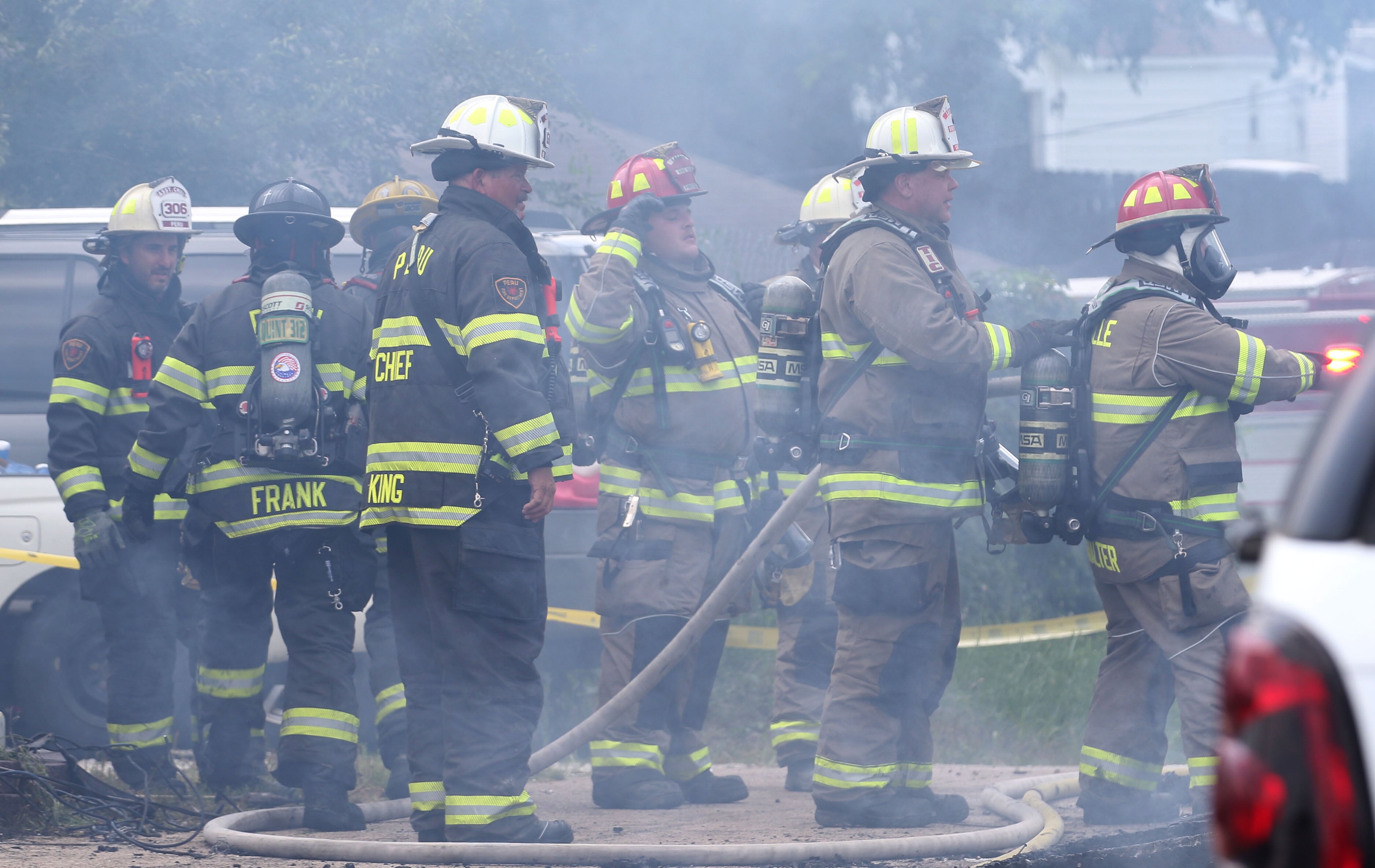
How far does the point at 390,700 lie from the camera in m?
5.20

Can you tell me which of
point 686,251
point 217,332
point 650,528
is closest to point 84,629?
point 217,332

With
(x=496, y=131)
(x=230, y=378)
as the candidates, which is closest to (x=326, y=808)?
(x=230, y=378)

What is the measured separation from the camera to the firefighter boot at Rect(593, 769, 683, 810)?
491cm

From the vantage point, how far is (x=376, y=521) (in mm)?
4035

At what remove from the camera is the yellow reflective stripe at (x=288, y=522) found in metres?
4.62

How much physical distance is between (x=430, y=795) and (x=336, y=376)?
145 centimetres

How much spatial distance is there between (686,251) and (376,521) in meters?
1.78

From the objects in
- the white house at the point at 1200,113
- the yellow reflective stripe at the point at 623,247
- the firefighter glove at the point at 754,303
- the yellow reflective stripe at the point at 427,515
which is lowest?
the yellow reflective stripe at the point at 427,515

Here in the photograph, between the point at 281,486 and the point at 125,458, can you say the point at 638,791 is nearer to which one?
the point at 281,486

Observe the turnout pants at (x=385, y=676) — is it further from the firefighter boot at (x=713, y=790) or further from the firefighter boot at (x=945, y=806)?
the firefighter boot at (x=945, y=806)

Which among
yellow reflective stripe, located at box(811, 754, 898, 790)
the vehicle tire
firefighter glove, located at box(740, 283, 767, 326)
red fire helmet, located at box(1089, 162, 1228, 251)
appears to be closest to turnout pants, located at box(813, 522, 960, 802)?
yellow reflective stripe, located at box(811, 754, 898, 790)

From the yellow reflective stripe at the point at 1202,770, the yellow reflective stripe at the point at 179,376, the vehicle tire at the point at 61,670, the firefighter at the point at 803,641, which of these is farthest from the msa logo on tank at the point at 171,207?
the yellow reflective stripe at the point at 1202,770

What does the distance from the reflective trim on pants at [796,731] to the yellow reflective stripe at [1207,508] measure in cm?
176

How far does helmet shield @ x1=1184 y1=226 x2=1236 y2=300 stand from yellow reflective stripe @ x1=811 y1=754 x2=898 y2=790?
1711 millimetres
